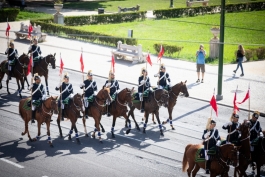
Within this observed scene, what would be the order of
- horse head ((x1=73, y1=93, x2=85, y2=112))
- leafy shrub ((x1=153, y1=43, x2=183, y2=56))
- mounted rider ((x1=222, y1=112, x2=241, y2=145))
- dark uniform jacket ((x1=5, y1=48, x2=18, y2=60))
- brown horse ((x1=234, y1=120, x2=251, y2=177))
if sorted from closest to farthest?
1. brown horse ((x1=234, y1=120, x2=251, y2=177))
2. mounted rider ((x1=222, y1=112, x2=241, y2=145))
3. horse head ((x1=73, y1=93, x2=85, y2=112))
4. dark uniform jacket ((x1=5, y1=48, x2=18, y2=60))
5. leafy shrub ((x1=153, y1=43, x2=183, y2=56))

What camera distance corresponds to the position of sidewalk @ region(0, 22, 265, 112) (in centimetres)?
3366

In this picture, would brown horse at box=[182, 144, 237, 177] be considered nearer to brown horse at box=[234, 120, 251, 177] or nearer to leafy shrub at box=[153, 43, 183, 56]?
brown horse at box=[234, 120, 251, 177]

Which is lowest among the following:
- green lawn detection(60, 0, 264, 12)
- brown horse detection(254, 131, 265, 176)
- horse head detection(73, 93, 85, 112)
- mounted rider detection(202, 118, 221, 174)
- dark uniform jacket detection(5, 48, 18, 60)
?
brown horse detection(254, 131, 265, 176)

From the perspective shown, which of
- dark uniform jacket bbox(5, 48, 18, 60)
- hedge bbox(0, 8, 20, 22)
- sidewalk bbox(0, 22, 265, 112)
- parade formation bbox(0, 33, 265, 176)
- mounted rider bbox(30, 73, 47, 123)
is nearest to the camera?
parade formation bbox(0, 33, 265, 176)

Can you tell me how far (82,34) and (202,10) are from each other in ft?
59.7

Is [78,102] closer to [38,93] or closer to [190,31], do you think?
[38,93]

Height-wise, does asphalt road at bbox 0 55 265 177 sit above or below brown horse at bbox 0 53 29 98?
below

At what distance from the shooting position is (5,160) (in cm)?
2431

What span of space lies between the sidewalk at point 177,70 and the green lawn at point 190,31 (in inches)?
120

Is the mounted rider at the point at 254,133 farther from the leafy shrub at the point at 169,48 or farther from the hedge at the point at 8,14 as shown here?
the hedge at the point at 8,14

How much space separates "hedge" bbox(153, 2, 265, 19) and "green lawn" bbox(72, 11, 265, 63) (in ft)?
3.66

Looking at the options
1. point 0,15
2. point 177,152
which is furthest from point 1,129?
point 0,15

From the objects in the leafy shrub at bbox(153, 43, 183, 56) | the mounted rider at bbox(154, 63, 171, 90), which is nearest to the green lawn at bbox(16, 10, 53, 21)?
the leafy shrub at bbox(153, 43, 183, 56)

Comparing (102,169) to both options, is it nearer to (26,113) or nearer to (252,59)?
(26,113)
